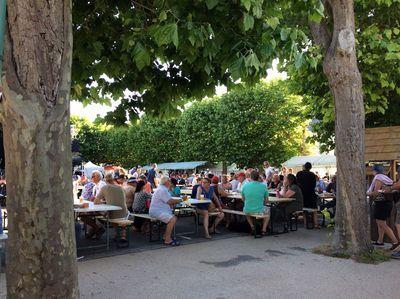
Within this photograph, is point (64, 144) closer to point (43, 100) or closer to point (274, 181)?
point (43, 100)

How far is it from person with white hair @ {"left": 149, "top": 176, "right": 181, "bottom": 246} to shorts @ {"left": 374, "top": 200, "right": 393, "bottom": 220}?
426cm

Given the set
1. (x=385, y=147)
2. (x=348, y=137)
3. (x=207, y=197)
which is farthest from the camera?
(x=385, y=147)

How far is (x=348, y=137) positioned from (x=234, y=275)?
11.3 feet

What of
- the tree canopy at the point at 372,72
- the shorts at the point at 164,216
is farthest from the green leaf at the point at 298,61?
the shorts at the point at 164,216

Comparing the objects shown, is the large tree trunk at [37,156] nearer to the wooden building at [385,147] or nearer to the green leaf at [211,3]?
the green leaf at [211,3]

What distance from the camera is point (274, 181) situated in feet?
52.8

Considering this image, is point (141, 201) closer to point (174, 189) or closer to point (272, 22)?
point (174, 189)

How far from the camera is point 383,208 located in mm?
8969

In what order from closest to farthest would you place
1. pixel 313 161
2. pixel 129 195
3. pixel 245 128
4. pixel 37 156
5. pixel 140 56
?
1. pixel 37 156
2. pixel 140 56
3. pixel 129 195
4. pixel 245 128
5. pixel 313 161

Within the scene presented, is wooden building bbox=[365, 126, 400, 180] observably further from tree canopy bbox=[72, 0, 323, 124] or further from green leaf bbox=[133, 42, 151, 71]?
green leaf bbox=[133, 42, 151, 71]

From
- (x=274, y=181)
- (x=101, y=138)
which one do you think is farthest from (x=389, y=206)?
(x=101, y=138)

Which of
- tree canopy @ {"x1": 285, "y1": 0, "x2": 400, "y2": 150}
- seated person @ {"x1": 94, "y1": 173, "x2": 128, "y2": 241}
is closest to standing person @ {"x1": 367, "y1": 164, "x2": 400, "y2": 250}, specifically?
tree canopy @ {"x1": 285, "y1": 0, "x2": 400, "y2": 150}

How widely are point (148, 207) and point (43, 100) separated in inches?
326

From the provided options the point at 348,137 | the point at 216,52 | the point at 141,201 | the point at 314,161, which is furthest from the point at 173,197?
the point at 314,161
